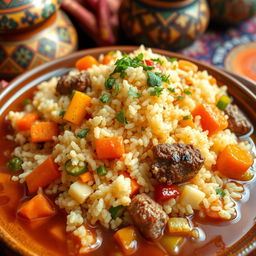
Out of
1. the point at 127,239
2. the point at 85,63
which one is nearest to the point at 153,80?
the point at 85,63

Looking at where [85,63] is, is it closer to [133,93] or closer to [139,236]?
[133,93]

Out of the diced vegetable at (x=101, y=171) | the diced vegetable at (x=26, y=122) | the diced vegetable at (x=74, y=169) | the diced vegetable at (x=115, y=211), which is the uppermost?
the diced vegetable at (x=26, y=122)

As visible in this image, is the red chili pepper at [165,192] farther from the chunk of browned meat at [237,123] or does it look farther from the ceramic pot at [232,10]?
the ceramic pot at [232,10]

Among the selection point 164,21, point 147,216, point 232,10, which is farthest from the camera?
point 232,10

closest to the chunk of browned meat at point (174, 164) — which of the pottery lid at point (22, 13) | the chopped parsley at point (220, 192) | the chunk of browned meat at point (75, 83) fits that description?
the chopped parsley at point (220, 192)

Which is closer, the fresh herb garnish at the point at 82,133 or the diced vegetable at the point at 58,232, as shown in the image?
the diced vegetable at the point at 58,232

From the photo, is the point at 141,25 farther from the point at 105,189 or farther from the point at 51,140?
the point at 105,189
